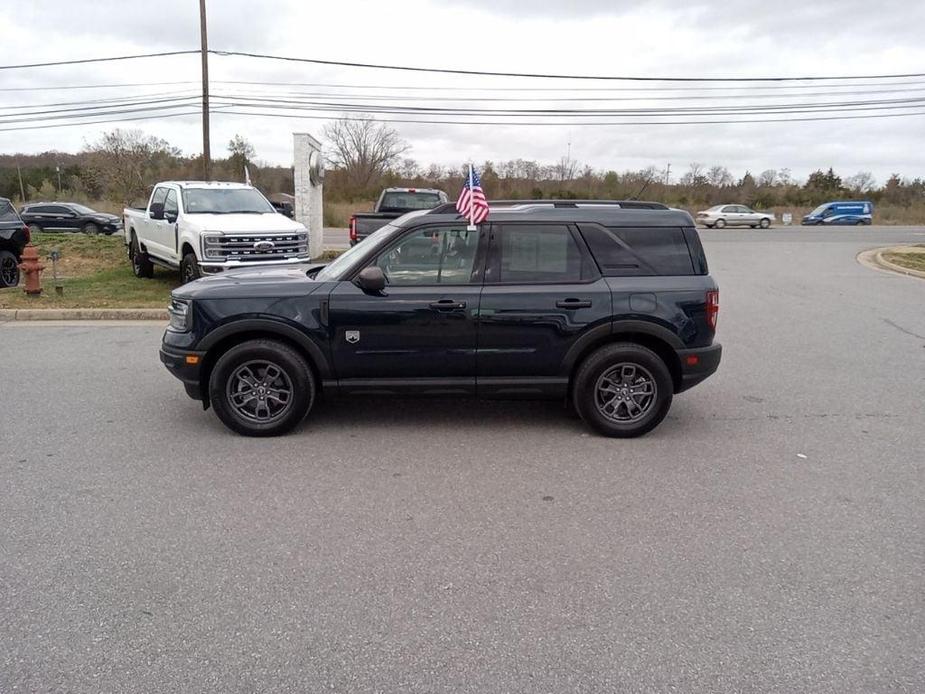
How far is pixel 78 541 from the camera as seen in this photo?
3.52 metres

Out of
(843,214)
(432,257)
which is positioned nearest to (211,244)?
(432,257)

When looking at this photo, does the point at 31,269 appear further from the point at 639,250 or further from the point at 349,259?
the point at 639,250

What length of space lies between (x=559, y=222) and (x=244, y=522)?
10.7ft

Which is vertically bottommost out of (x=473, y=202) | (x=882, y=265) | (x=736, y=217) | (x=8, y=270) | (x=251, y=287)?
(x=251, y=287)

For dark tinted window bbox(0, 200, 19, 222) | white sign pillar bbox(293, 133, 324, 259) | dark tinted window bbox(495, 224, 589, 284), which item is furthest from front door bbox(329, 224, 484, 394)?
white sign pillar bbox(293, 133, 324, 259)

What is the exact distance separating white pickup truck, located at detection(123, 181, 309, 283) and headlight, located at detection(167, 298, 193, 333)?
5.03 metres

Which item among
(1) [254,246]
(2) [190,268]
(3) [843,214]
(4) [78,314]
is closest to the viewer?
(4) [78,314]

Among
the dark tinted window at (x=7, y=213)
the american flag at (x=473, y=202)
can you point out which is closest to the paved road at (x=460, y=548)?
the american flag at (x=473, y=202)

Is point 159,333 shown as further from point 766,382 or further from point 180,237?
point 766,382

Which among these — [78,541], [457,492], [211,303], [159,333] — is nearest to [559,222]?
[457,492]

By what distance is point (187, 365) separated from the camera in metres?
5.09

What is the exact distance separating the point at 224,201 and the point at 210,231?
2045 mm

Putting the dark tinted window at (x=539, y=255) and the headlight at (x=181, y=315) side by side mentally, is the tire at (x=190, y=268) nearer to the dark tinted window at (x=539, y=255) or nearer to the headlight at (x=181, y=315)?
the headlight at (x=181, y=315)

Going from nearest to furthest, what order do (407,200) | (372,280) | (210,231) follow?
(372,280) < (210,231) < (407,200)
